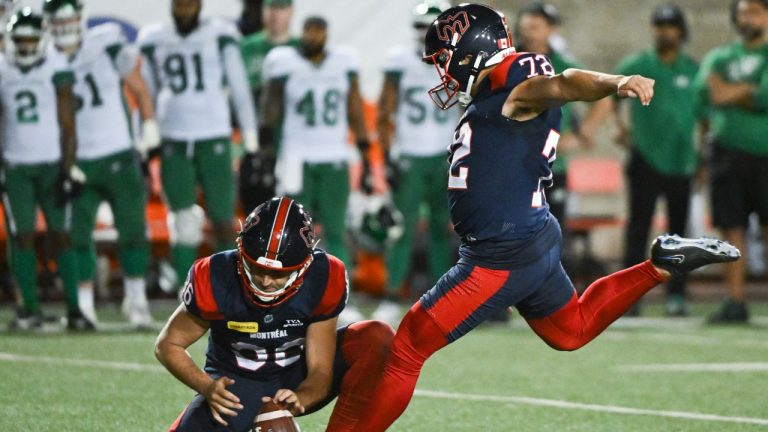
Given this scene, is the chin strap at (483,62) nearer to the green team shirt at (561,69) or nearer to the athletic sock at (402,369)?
the athletic sock at (402,369)

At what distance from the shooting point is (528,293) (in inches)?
164

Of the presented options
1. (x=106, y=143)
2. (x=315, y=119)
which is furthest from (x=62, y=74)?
(x=315, y=119)

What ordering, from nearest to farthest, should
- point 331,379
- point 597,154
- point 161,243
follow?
1. point 331,379
2. point 161,243
3. point 597,154

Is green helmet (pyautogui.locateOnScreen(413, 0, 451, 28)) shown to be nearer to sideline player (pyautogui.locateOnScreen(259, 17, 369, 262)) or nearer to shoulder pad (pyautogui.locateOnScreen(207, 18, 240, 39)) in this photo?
sideline player (pyautogui.locateOnScreen(259, 17, 369, 262))

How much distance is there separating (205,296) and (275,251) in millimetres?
306

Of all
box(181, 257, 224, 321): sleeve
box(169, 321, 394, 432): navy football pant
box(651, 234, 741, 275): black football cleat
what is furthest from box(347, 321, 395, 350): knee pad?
box(651, 234, 741, 275): black football cleat

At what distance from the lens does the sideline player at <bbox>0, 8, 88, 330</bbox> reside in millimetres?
7906

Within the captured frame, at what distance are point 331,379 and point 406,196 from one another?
15.1 feet

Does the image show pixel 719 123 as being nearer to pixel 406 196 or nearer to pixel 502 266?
pixel 406 196

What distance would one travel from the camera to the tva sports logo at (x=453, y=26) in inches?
160

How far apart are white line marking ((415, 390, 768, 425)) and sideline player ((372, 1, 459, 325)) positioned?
311 cm

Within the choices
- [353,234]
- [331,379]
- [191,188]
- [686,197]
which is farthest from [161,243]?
[331,379]

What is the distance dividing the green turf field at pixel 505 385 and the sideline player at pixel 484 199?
2.36 feet

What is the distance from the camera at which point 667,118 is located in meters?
8.98
